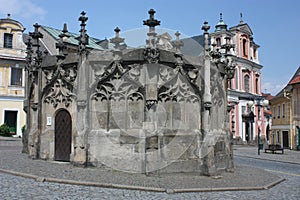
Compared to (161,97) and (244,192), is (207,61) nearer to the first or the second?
(161,97)

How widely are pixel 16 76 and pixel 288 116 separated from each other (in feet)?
107

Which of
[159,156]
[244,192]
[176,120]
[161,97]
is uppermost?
[161,97]

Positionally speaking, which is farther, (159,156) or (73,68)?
(73,68)

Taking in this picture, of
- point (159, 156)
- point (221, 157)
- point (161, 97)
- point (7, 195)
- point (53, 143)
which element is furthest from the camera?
point (53, 143)

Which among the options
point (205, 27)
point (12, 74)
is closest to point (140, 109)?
point (205, 27)

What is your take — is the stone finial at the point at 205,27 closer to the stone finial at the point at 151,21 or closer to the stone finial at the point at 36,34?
the stone finial at the point at 151,21

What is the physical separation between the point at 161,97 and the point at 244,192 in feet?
14.6

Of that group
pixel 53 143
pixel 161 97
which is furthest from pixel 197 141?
pixel 53 143

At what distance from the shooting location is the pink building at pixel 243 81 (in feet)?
161

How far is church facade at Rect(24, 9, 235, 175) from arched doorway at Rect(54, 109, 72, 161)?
0.05 m

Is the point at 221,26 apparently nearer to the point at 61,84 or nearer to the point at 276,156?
the point at 276,156

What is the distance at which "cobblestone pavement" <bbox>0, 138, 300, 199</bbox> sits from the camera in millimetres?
8211

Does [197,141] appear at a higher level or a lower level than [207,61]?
lower

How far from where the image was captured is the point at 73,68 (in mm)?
13039
